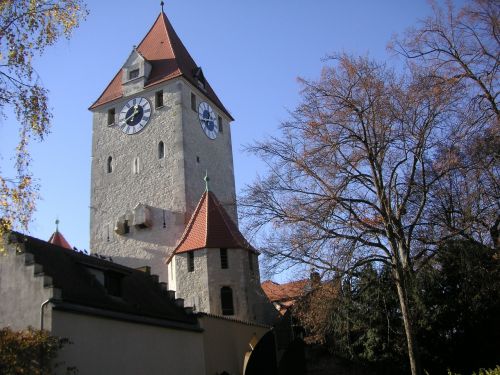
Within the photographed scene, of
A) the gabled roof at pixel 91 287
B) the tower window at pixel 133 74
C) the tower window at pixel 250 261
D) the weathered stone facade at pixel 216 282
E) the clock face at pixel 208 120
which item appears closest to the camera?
the gabled roof at pixel 91 287

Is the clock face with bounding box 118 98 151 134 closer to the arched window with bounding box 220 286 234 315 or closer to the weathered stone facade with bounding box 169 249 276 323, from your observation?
the weathered stone facade with bounding box 169 249 276 323

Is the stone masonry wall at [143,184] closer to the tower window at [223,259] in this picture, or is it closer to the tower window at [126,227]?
the tower window at [126,227]

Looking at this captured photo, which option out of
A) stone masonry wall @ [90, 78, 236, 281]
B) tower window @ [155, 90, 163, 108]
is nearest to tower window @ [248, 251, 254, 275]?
stone masonry wall @ [90, 78, 236, 281]

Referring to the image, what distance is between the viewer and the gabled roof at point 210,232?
23.4 metres

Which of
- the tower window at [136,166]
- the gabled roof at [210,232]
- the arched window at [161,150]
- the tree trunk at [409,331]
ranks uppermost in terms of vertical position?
the arched window at [161,150]

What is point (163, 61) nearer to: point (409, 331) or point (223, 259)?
point (223, 259)

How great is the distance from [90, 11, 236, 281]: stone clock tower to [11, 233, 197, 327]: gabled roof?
9.42 metres

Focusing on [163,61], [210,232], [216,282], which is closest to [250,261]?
[216,282]

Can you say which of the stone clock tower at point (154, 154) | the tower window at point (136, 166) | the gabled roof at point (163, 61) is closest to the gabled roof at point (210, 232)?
the stone clock tower at point (154, 154)

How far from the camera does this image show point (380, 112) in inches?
563

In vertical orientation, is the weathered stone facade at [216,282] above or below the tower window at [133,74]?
below

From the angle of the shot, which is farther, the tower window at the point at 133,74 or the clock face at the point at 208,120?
the tower window at the point at 133,74

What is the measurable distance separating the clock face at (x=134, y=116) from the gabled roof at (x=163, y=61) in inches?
36.3

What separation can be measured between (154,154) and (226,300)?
10.9m
